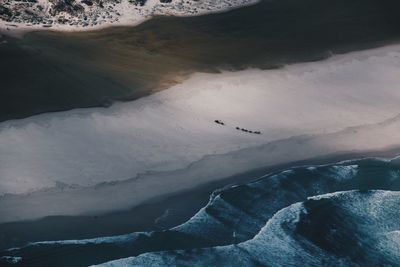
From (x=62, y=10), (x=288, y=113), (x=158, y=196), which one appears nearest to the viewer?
(x=158, y=196)

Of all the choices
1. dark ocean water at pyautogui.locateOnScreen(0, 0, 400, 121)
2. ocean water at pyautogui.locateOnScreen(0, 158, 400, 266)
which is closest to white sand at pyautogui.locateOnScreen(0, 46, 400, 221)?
dark ocean water at pyautogui.locateOnScreen(0, 0, 400, 121)

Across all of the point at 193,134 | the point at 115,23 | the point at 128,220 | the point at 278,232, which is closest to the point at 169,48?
the point at 115,23

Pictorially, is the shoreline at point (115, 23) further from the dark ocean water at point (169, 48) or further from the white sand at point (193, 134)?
the white sand at point (193, 134)

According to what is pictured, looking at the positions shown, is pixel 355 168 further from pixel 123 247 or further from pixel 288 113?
pixel 123 247

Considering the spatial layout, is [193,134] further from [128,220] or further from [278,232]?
[278,232]

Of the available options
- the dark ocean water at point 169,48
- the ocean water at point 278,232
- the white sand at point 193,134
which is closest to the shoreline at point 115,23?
the dark ocean water at point 169,48

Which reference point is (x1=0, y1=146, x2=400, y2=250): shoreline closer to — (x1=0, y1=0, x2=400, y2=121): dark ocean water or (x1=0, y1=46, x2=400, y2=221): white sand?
(x1=0, y1=46, x2=400, y2=221): white sand

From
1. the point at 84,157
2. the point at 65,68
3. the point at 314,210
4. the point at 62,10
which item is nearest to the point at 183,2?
the point at 62,10
